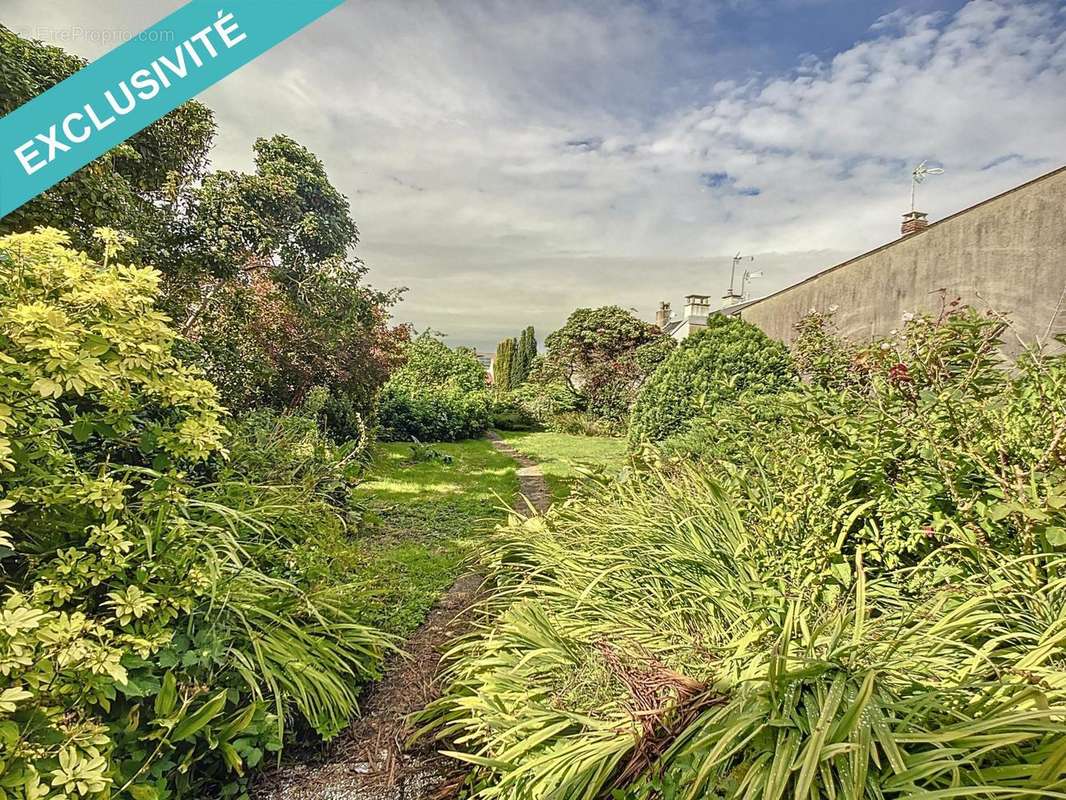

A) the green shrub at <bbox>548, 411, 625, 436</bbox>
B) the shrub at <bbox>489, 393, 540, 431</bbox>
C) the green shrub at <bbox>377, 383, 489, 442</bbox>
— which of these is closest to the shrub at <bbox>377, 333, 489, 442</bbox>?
the green shrub at <bbox>377, 383, 489, 442</bbox>

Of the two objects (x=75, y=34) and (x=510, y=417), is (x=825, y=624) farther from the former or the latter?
(x=510, y=417)

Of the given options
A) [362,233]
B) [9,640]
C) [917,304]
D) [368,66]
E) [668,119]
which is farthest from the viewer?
[362,233]

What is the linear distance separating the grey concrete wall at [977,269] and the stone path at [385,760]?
3763mm

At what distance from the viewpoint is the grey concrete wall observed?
11.8 feet

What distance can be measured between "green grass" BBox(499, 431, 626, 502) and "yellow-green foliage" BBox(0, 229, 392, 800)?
13.1 ft

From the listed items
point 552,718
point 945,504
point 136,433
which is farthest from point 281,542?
point 945,504

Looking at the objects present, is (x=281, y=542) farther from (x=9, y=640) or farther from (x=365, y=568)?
(x=9, y=640)

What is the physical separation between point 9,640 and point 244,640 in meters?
0.88

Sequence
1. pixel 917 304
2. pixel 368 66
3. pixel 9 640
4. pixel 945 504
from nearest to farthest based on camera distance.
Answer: pixel 9 640 → pixel 945 504 → pixel 368 66 → pixel 917 304

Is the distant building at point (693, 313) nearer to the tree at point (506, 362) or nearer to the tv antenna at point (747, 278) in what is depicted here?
the tv antenna at point (747, 278)

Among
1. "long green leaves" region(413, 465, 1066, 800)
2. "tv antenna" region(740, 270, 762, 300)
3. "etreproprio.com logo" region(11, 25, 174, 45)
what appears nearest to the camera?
"long green leaves" region(413, 465, 1066, 800)

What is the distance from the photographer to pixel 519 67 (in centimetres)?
340

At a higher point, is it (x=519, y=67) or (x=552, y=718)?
(x=519, y=67)

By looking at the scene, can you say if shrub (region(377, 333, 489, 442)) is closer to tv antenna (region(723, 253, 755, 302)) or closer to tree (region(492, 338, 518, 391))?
tree (region(492, 338, 518, 391))
